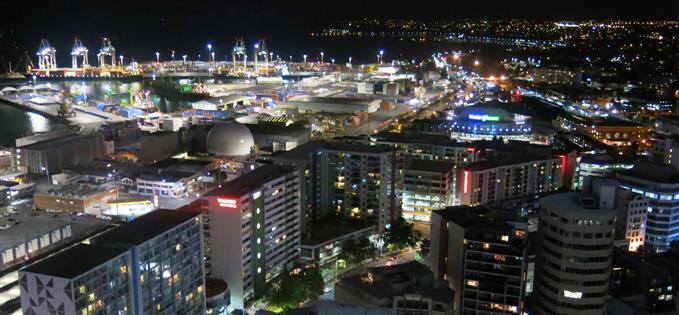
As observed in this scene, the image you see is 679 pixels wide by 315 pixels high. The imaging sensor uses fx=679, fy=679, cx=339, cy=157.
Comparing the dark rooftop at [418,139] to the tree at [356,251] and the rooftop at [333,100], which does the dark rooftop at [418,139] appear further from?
the rooftop at [333,100]

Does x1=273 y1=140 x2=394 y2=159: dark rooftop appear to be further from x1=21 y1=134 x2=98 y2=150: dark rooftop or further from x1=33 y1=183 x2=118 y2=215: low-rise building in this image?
x1=21 y1=134 x2=98 y2=150: dark rooftop

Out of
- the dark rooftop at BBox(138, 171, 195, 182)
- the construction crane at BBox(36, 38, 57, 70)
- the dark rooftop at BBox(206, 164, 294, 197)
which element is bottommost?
the dark rooftop at BBox(138, 171, 195, 182)

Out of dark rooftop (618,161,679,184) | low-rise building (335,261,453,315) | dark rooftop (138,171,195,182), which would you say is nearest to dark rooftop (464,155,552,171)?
dark rooftop (618,161,679,184)

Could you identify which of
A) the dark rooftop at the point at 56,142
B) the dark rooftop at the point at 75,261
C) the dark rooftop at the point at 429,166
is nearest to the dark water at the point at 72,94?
the dark rooftop at the point at 56,142

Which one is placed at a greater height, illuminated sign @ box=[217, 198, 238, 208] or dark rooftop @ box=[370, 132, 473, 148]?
illuminated sign @ box=[217, 198, 238, 208]

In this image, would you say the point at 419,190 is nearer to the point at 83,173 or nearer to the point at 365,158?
the point at 365,158

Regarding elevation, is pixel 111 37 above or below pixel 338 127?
above

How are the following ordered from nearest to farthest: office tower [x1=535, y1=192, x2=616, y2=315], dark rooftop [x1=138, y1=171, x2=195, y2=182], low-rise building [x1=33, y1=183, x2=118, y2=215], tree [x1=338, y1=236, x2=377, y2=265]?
1. office tower [x1=535, y1=192, x2=616, y2=315]
2. tree [x1=338, y1=236, x2=377, y2=265]
3. low-rise building [x1=33, y1=183, x2=118, y2=215]
4. dark rooftop [x1=138, y1=171, x2=195, y2=182]

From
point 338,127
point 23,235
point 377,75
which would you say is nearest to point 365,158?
point 23,235
